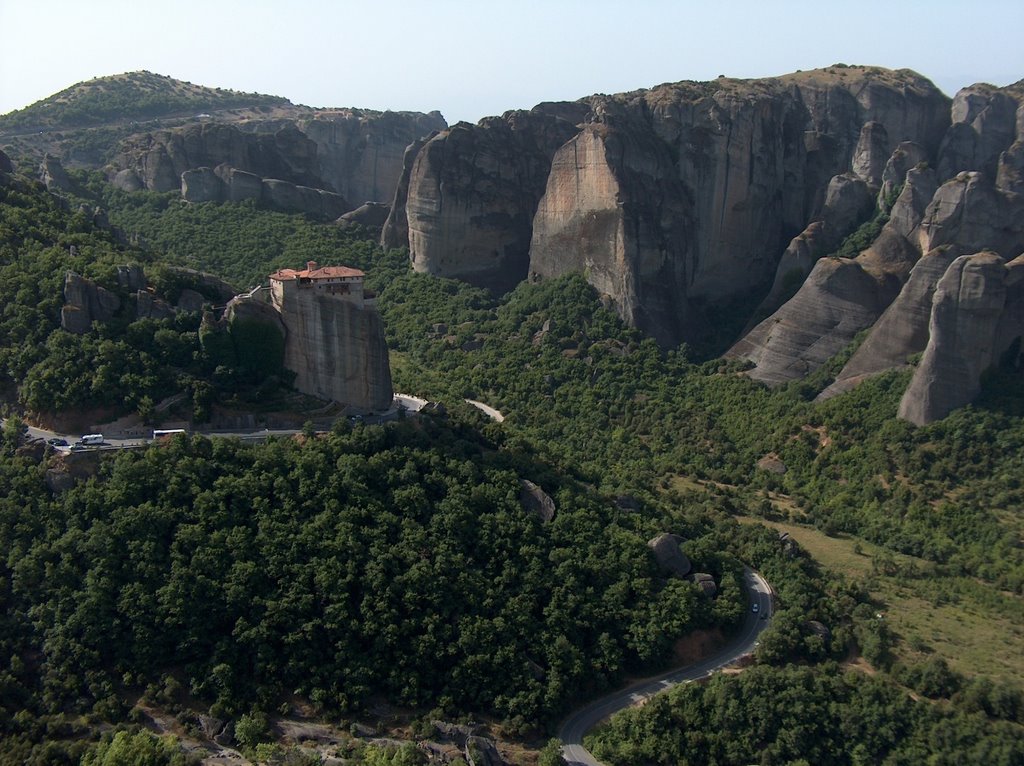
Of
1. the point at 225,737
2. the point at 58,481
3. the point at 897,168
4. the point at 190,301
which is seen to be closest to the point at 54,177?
the point at 190,301

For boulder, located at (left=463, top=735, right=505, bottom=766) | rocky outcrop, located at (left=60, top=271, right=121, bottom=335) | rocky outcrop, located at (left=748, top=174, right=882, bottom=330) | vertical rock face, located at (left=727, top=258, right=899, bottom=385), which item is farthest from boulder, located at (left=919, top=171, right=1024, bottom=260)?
rocky outcrop, located at (left=60, top=271, right=121, bottom=335)

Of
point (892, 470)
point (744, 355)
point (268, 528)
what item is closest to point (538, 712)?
point (268, 528)

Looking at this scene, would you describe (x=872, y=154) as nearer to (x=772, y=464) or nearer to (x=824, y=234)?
(x=824, y=234)

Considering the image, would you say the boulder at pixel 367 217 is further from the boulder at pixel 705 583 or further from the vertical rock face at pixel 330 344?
the boulder at pixel 705 583

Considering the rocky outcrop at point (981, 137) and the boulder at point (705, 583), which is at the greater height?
the rocky outcrop at point (981, 137)

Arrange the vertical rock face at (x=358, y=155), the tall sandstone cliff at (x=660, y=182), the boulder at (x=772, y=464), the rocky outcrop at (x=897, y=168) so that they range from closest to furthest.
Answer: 1. the boulder at (x=772, y=464)
2. the rocky outcrop at (x=897, y=168)
3. the tall sandstone cliff at (x=660, y=182)
4. the vertical rock face at (x=358, y=155)

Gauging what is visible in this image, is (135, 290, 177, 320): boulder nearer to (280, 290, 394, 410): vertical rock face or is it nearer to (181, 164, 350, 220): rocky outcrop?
(280, 290, 394, 410): vertical rock face

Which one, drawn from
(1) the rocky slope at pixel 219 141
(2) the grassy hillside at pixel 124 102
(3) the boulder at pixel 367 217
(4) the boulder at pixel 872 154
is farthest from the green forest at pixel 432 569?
(2) the grassy hillside at pixel 124 102
